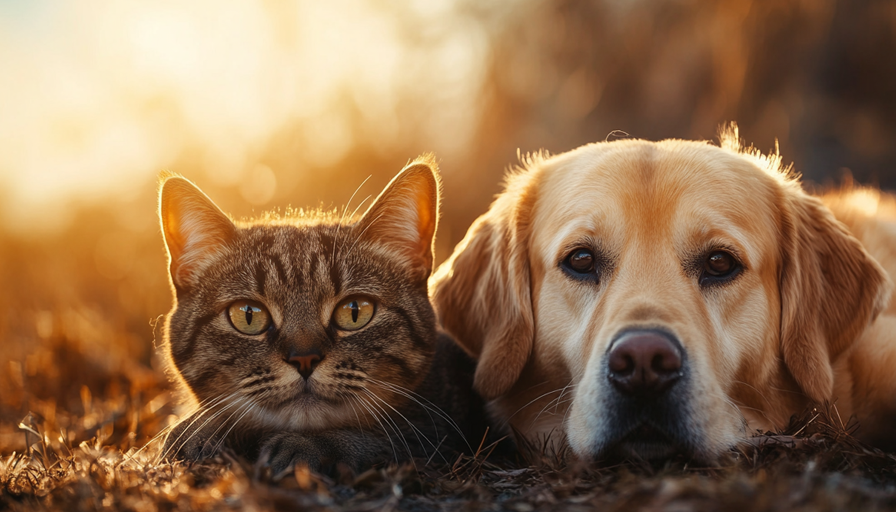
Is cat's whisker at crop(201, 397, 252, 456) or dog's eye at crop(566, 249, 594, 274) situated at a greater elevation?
dog's eye at crop(566, 249, 594, 274)

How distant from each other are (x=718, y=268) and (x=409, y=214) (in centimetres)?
133

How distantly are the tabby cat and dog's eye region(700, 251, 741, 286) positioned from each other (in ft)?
Result: 3.85

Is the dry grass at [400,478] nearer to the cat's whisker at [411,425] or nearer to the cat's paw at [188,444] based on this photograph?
the cat's paw at [188,444]

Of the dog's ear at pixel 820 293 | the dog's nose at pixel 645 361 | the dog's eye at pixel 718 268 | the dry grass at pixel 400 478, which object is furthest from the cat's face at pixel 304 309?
the dog's ear at pixel 820 293

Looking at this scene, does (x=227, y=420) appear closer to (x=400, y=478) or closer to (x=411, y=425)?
(x=411, y=425)

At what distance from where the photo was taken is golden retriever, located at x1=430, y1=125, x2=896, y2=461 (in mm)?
2371

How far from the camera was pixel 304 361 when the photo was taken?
2.50 metres

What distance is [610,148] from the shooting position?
319 cm

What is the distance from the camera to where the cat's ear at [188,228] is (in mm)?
2840

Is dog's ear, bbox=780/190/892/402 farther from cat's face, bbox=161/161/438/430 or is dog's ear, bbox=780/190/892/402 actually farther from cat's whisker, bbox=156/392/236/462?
cat's whisker, bbox=156/392/236/462

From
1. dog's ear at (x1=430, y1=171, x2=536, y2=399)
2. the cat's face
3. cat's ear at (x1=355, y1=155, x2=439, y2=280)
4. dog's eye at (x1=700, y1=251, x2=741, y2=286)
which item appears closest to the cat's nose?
the cat's face

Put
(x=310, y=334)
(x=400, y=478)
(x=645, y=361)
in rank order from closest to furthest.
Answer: (x=400, y=478) → (x=645, y=361) → (x=310, y=334)

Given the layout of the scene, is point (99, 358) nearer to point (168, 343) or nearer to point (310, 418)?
point (168, 343)

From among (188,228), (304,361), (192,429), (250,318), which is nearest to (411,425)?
(304,361)
